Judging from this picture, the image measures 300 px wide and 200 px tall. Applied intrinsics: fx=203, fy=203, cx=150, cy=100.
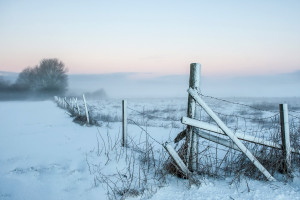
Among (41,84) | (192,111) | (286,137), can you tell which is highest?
(41,84)

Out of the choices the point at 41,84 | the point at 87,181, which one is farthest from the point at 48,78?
the point at 87,181

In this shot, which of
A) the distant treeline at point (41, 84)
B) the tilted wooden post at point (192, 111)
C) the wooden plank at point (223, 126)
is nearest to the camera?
the wooden plank at point (223, 126)

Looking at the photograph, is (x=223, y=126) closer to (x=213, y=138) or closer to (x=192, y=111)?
(x=213, y=138)

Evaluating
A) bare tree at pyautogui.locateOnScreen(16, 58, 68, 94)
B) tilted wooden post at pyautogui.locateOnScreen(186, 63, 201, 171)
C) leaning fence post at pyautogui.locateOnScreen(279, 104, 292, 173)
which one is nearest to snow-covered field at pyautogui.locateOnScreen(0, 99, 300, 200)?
leaning fence post at pyautogui.locateOnScreen(279, 104, 292, 173)

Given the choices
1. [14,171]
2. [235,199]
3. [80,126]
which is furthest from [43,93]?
[235,199]

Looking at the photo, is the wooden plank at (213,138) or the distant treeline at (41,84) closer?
the wooden plank at (213,138)

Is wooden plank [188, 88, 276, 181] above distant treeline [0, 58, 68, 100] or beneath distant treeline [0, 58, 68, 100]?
beneath

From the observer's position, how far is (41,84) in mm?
46312

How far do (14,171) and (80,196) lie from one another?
1.82 meters

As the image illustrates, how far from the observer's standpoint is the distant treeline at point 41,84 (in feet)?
151

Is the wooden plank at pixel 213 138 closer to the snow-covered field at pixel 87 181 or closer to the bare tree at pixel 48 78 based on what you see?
the snow-covered field at pixel 87 181

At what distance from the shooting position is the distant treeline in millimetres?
46125

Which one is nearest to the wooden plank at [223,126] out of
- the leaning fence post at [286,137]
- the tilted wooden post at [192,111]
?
the tilted wooden post at [192,111]

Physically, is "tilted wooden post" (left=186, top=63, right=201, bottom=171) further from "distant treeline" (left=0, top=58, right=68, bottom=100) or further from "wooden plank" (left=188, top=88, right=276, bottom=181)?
"distant treeline" (left=0, top=58, right=68, bottom=100)
